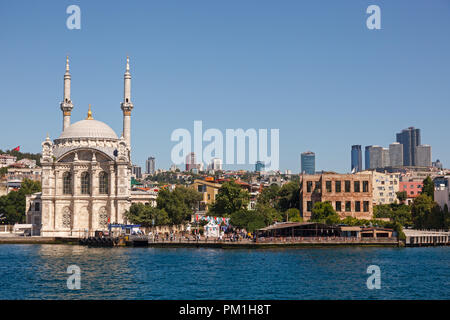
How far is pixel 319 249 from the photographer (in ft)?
221

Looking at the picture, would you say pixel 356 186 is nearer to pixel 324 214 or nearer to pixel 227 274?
pixel 324 214

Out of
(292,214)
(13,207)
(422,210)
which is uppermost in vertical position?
(13,207)

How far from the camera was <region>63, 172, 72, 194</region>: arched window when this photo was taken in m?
86.4

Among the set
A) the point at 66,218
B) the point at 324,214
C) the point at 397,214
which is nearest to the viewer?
the point at 324,214

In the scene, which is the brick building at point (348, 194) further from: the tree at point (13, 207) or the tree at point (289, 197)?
the tree at point (13, 207)

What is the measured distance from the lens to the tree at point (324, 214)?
251ft

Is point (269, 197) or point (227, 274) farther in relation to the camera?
point (269, 197)

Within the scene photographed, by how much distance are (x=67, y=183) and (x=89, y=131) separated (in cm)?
761

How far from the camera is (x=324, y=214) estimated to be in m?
77.9

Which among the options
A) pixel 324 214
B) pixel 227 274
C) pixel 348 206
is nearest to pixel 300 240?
pixel 324 214

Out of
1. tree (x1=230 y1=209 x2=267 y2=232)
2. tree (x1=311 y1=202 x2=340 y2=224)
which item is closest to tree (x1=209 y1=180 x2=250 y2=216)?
tree (x1=230 y1=209 x2=267 y2=232)
